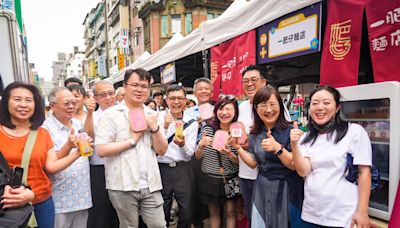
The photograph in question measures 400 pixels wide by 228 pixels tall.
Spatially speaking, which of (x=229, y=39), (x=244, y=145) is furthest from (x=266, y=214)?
(x=229, y=39)

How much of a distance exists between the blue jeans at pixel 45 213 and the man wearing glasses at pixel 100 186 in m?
0.68

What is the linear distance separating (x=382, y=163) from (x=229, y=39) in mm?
2499

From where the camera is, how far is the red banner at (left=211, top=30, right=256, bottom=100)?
339cm

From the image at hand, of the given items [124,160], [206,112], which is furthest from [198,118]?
[124,160]

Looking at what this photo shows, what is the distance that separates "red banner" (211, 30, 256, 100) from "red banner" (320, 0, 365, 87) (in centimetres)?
107

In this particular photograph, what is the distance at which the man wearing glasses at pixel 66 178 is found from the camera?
236 centimetres

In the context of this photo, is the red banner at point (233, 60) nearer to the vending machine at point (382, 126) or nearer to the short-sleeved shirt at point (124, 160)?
the vending machine at point (382, 126)

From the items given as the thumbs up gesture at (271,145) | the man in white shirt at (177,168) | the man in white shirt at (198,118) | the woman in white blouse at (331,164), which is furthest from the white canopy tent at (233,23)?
the thumbs up gesture at (271,145)

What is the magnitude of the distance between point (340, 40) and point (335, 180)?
1205 mm

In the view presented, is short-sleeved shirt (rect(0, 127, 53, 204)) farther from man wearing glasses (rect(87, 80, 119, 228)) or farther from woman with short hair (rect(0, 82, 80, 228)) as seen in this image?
man wearing glasses (rect(87, 80, 119, 228))

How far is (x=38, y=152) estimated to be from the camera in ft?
6.63

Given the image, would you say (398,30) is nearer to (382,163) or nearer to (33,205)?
(382,163)

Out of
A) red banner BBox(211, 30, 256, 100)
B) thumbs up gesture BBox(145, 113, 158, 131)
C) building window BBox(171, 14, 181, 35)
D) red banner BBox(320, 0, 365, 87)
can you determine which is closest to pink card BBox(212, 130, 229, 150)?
thumbs up gesture BBox(145, 113, 158, 131)

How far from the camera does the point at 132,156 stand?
2.34m
